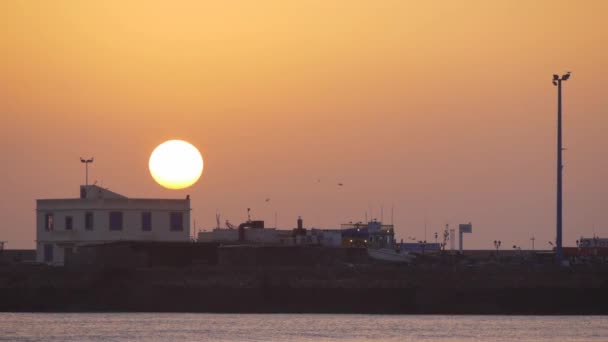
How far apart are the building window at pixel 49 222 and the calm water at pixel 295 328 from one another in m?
29.7

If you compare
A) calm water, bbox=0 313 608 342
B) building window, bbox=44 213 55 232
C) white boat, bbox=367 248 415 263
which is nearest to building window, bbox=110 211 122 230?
building window, bbox=44 213 55 232

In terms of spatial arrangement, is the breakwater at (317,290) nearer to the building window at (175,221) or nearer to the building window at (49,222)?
the building window at (49,222)

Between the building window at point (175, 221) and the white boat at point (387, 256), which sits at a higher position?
the building window at point (175, 221)

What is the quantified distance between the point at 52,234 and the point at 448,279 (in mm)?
42562

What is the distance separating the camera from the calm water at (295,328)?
91.4 meters

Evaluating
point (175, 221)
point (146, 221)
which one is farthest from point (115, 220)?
point (175, 221)

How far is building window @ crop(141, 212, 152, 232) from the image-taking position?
458ft

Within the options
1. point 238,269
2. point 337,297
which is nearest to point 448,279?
point 337,297

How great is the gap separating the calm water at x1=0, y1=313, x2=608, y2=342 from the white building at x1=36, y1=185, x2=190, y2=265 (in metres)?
27.2

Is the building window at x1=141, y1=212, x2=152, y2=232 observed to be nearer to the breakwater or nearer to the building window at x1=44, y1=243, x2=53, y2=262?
the building window at x1=44, y1=243, x2=53, y2=262

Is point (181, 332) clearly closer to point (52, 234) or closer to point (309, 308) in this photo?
point (309, 308)

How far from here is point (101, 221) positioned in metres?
138

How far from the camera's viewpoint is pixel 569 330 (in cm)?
9569

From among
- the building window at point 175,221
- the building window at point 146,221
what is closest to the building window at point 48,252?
the building window at point 146,221
